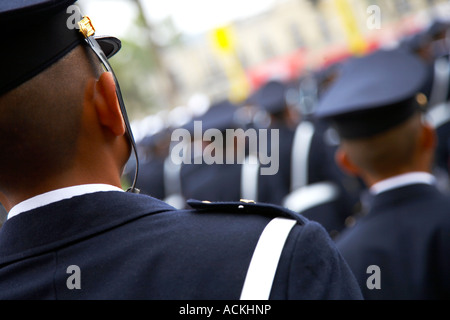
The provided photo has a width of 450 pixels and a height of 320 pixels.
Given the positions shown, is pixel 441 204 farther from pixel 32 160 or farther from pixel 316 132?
pixel 316 132

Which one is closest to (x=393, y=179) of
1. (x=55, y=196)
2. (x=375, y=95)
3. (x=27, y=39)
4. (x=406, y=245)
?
(x=406, y=245)

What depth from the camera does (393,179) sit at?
2551 millimetres

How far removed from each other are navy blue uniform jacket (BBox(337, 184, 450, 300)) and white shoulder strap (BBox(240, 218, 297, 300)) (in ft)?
4.20

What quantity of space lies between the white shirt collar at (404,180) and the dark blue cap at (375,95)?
0.93ft

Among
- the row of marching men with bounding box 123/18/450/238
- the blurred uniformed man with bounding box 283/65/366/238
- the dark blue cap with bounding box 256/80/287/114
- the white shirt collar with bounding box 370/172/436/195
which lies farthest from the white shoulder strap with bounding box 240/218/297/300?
the dark blue cap with bounding box 256/80/287/114

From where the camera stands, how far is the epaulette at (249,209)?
3.84 ft

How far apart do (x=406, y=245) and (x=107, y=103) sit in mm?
1589

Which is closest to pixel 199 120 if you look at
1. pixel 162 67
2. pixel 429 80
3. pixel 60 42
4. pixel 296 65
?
pixel 429 80

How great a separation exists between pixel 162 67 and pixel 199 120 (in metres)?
14.4

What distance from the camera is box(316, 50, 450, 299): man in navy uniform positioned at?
223 cm

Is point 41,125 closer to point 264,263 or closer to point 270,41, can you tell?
point 264,263

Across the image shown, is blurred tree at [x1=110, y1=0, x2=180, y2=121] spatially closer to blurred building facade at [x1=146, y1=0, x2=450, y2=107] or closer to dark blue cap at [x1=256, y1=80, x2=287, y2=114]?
blurred building facade at [x1=146, y1=0, x2=450, y2=107]

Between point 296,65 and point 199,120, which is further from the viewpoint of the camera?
point 296,65

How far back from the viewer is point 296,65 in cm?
3123
